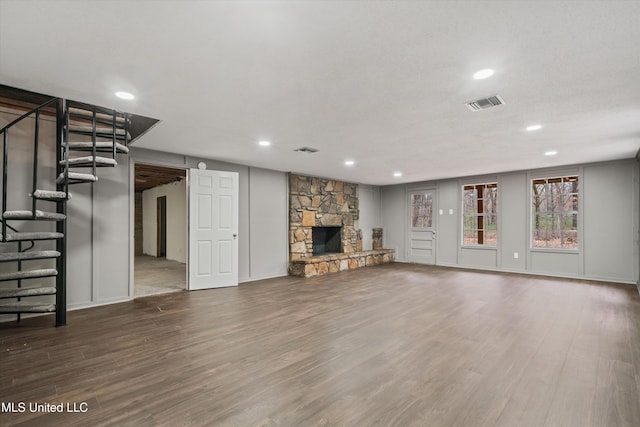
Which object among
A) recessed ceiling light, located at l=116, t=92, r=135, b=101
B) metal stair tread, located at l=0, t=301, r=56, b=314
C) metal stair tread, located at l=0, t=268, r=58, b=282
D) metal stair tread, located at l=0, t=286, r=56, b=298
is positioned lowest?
metal stair tread, located at l=0, t=301, r=56, b=314

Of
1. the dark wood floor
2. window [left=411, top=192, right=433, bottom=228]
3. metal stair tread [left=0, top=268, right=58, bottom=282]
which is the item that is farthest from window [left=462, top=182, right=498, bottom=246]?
metal stair tread [left=0, top=268, right=58, bottom=282]

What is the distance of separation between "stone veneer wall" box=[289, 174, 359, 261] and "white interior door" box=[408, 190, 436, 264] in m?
1.64

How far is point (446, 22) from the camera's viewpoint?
179 centimetres

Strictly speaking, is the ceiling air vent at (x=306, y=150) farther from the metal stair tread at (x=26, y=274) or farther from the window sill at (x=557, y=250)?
the window sill at (x=557, y=250)

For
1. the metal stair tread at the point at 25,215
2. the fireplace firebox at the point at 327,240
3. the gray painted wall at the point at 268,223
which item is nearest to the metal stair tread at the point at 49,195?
the metal stair tread at the point at 25,215

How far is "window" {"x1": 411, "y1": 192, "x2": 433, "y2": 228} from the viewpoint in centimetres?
866

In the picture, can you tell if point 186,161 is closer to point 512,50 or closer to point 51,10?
point 51,10

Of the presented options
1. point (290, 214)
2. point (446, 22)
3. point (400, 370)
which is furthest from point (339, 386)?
point (290, 214)

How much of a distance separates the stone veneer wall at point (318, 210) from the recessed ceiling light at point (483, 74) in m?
4.94

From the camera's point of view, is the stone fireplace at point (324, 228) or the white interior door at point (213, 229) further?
the stone fireplace at point (324, 228)

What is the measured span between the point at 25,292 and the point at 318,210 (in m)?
5.37

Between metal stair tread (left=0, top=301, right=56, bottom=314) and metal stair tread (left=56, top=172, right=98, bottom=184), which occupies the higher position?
metal stair tread (left=56, top=172, right=98, bottom=184)

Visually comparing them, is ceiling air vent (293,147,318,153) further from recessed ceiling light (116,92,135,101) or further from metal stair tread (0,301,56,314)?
metal stair tread (0,301,56,314)

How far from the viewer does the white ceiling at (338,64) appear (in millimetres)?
1733
